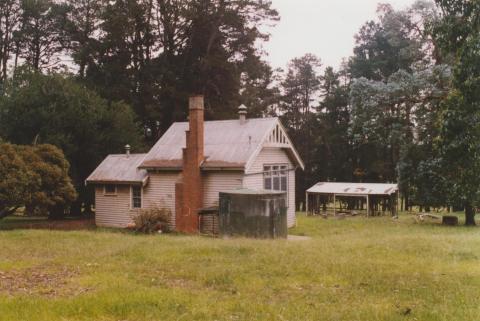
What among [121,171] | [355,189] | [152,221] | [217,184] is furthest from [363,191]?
[152,221]

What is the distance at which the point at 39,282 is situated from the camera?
1127 centimetres

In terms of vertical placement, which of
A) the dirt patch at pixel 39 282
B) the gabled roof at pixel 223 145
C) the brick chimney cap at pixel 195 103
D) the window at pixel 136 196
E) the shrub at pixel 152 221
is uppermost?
the brick chimney cap at pixel 195 103

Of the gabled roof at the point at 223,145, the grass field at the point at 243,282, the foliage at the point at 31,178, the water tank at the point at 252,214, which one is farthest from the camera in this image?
the gabled roof at the point at 223,145

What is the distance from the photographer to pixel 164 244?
16.9m

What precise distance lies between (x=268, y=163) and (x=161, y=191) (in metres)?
5.82

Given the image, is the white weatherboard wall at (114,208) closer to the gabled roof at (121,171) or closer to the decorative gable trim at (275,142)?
the gabled roof at (121,171)

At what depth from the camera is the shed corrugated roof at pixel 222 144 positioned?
24906 millimetres

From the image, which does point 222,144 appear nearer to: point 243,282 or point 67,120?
point 67,120

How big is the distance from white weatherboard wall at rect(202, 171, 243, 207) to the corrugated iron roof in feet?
59.6

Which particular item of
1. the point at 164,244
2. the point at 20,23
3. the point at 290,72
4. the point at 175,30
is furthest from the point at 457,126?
the point at 290,72

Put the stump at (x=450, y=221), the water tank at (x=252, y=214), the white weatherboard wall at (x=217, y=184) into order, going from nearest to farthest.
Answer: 1. the water tank at (x=252, y=214)
2. the white weatherboard wall at (x=217, y=184)
3. the stump at (x=450, y=221)

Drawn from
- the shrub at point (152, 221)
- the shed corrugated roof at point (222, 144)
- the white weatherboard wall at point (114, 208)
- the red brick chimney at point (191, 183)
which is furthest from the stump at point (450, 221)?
the white weatherboard wall at point (114, 208)

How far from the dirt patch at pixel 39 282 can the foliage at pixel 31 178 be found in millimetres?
12544

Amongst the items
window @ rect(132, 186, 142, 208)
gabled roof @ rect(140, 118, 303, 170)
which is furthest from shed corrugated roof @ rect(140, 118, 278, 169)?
window @ rect(132, 186, 142, 208)
